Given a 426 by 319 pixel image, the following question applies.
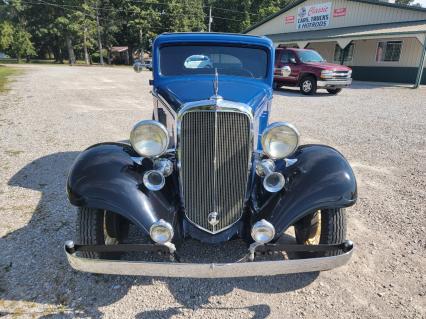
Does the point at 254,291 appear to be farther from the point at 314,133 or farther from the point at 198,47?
the point at 314,133

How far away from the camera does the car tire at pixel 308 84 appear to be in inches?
531

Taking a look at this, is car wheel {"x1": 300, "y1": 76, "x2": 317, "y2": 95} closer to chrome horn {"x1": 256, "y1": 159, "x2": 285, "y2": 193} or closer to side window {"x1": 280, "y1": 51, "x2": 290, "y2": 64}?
side window {"x1": 280, "y1": 51, "x2": 290, "y2": 64}

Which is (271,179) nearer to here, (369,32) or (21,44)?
(369,32)

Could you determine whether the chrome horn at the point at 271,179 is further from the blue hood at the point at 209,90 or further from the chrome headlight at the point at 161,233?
the chrome headlight at the point at 161,233

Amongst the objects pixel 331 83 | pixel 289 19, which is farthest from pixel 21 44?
pixel 331 83

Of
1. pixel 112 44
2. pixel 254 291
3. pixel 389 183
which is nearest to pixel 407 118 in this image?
pixel 389 183

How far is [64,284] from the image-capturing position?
2.63 metres

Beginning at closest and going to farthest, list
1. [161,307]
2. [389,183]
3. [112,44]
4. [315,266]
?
[315,266], [161,307], [389,183], [112,44]

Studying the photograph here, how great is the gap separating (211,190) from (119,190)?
0.67m

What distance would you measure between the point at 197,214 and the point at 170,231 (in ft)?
1.04

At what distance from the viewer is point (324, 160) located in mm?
2672

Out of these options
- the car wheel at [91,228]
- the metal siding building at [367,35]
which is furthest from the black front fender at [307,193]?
the metal siding building at [367,35]

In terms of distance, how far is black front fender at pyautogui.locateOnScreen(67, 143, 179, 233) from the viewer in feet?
7.88

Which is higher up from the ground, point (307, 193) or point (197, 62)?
point (197, 62)
